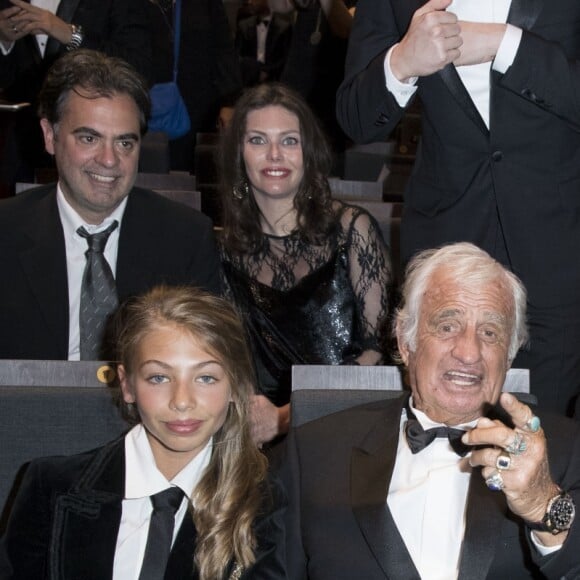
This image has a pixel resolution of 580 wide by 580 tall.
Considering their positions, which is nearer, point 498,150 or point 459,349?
point 459,349

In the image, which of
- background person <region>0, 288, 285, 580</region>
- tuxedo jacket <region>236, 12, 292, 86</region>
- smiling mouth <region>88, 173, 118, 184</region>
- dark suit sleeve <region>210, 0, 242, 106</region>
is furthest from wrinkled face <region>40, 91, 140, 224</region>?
tuxedo jacket <region>236, 12, 292, 86</region>

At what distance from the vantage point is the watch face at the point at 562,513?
207cm

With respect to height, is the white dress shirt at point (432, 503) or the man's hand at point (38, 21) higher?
the man's hand at point (38, 21)

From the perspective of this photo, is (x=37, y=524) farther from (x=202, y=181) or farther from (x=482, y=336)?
(x=202, y=181)

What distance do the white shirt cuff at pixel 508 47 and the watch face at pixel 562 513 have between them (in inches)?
41.0

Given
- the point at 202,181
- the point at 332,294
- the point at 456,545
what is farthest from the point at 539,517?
the point at 202,181

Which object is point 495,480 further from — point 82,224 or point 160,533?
point 82,224

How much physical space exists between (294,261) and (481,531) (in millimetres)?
1526

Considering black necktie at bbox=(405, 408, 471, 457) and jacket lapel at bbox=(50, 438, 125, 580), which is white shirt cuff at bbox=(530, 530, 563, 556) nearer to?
black necktie at bbox=(405, 408, 471, 457)

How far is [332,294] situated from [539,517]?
1621 millimetres

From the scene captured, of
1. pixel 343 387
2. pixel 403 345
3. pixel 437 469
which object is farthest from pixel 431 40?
pixel 437 469

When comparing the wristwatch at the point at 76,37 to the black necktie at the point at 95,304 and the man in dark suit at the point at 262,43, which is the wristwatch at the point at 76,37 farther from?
the man in dark suit at the point at 262,43

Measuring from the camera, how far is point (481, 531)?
224 centimetres

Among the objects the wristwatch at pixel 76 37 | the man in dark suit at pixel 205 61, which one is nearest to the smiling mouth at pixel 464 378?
the wristwatch at pixel 76 37
